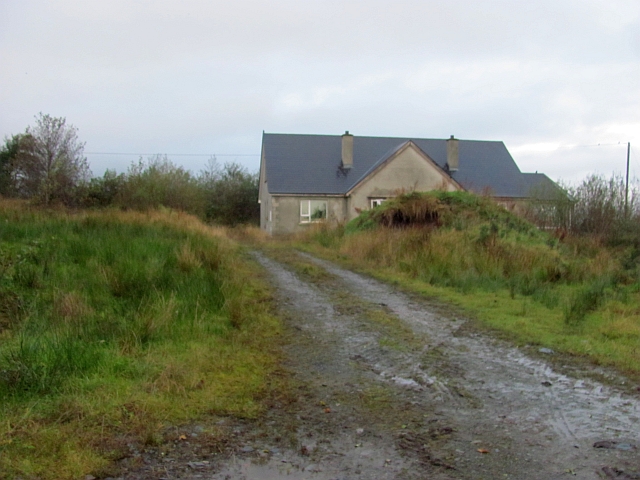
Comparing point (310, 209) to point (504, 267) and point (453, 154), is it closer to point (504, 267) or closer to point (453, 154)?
point (453, 154)

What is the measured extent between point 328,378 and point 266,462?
73.5 inches

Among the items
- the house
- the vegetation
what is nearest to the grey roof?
the house

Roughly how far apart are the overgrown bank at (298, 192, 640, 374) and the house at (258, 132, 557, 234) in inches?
473

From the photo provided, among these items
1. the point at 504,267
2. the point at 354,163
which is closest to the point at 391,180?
the point at 354,163

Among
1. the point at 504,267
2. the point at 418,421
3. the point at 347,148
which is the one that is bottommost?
the point at 418,421

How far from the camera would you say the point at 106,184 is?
73.7 ft

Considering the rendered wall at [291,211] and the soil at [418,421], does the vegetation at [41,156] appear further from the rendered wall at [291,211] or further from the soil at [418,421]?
the soil at [418,421]

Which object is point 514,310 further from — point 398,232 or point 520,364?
point 398,232

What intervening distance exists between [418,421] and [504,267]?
8615 mm

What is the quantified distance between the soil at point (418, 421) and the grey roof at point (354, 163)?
1092 inches

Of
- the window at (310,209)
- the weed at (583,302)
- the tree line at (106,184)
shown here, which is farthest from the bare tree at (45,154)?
the weed at (583,302)

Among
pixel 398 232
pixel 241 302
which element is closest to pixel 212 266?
pixel 241 302

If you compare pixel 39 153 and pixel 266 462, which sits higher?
pixel 39 153

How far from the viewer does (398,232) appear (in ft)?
55.8
